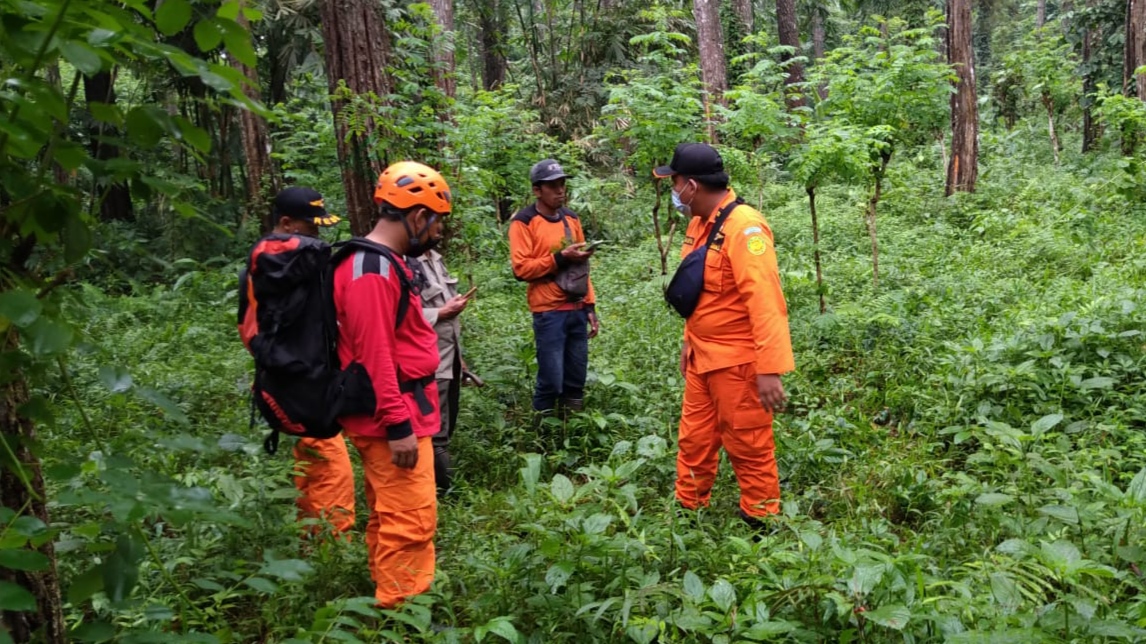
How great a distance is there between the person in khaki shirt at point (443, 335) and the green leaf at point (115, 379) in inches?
128

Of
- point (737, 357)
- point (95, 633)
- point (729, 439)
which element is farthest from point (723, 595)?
point (95, 633)

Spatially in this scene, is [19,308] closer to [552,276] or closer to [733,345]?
[733,345]

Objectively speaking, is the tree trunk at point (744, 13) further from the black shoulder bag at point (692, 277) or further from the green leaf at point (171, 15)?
the green leaf at point (171, 15)

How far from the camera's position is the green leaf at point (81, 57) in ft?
3.92

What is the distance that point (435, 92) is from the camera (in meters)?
6.59

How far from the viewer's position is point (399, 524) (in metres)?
3.36

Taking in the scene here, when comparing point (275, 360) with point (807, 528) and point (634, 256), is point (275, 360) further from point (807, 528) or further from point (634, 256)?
point (634, 256)

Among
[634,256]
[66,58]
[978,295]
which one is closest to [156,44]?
[66,58]

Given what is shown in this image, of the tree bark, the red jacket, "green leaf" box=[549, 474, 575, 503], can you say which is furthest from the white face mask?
the tree bark

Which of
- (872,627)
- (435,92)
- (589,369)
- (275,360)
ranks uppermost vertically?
(435,92)

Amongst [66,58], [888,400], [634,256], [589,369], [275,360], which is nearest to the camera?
[66,58]

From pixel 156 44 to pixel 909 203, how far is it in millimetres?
12853

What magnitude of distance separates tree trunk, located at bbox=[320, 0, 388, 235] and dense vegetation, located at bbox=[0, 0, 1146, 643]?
3.6 inches

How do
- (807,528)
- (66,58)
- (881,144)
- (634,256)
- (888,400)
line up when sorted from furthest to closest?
(634,256) → (881,144) → (888,400) → (807,528) → (66,58)
